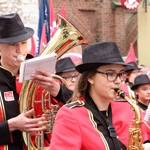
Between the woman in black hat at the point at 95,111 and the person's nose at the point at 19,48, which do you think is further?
the person's nose at the point at 19,48

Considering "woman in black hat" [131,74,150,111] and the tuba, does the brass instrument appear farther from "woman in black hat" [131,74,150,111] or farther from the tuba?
"woman in black hat" [131,74,150,111]

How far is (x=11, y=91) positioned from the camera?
406cm

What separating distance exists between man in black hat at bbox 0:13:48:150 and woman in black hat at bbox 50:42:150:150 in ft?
2.27

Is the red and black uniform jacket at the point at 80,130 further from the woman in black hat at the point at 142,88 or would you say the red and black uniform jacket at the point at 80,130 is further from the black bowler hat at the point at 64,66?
the woman in black hat at the point at 142,88

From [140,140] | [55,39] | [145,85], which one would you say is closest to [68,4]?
[145,85]

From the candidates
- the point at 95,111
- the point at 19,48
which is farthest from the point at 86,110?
the point at 19,48

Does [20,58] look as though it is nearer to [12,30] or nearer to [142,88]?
[12,30]

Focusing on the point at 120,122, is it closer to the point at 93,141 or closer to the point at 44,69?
the point at 93,141

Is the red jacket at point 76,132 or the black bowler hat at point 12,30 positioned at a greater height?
the black bowler hat at point 12,30

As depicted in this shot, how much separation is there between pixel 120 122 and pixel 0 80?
1178 millimetres

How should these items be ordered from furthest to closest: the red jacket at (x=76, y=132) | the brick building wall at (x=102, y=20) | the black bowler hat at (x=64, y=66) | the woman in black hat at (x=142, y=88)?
the brick building wall at (x=102, y=20)
the woman in black hat at (x=142, y=88)
the black bowler hat at (x=64, y=66)
the red jacket at (x=76, y=132)

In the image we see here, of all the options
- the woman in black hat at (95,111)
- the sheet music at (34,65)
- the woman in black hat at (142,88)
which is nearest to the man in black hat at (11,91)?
the sheet music at (34,65)

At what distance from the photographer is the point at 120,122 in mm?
3398

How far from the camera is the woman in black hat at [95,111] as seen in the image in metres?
3.14
